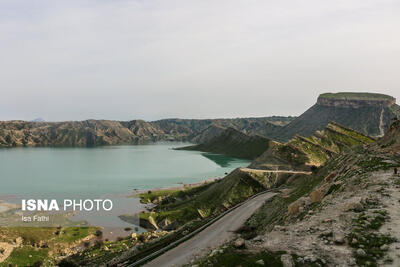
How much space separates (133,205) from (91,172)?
9050 cm

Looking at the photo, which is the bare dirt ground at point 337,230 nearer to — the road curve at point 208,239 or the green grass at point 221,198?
the road curve at point 208,239

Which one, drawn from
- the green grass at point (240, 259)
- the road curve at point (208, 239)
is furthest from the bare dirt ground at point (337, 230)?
the road curve at point (208, 239)

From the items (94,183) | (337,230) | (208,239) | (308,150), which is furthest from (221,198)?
(94,183)

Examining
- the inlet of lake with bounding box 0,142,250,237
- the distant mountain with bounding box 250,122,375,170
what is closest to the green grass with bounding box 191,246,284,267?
the inlet of lake with bounding box 0,142,250,237

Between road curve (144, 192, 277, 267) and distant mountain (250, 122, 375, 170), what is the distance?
2018 inches

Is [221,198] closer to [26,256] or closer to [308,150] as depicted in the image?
[26,256]

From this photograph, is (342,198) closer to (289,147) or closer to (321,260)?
(321,260)

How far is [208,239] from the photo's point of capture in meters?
36.9

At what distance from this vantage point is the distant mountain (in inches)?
4003

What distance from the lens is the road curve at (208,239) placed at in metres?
30.6

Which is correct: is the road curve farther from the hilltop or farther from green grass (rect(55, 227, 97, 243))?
green grass (rect(55, 227, 97, 243))

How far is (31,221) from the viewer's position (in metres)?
81.8

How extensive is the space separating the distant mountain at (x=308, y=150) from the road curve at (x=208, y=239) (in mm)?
51253

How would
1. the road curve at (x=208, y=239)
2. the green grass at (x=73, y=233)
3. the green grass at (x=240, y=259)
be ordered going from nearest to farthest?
the green grass at (x=240, y=259), the road curve at (x=208, y=239), the green grass at (x=73, y=233)
